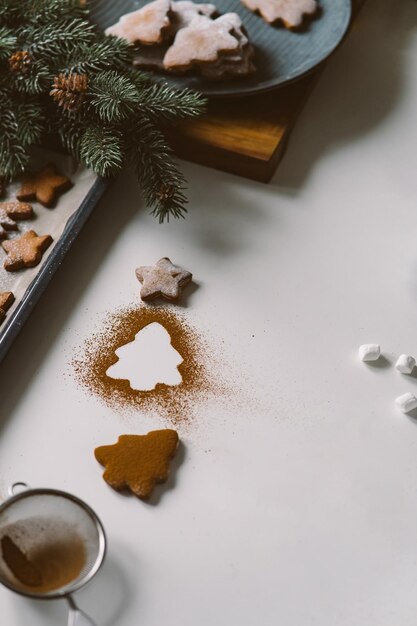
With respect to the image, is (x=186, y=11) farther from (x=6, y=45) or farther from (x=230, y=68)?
(x=6, y=45)

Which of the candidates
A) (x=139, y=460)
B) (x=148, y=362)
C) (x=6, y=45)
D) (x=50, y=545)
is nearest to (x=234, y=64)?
(x=6, y=45)

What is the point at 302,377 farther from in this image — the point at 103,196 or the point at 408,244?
the point at 103,196

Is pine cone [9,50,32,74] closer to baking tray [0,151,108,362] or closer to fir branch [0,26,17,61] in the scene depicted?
fir branch [0,26,17,61]

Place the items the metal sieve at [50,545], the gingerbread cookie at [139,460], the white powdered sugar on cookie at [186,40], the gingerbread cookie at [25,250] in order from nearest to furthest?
the metal sieve at [50,545]
the gingerbread cookie at [139,460]
the gingerbread cookie at [25,250]
the white powdered sugar on cookie at [186,40]

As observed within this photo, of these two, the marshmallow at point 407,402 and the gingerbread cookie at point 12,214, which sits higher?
the marshmallow at point 407,402

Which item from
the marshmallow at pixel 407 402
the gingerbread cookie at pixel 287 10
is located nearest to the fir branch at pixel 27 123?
the gingerbread cookie at pixel 287 10

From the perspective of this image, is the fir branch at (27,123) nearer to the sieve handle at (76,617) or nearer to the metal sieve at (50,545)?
the metal sieve at (50,545)
